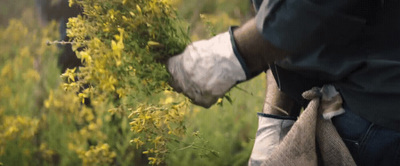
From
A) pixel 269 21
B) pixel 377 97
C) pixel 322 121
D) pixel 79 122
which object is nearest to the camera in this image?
pixel 269 21

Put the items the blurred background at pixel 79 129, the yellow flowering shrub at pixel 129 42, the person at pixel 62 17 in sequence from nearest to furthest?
the yellow flowering shrub at pixel 129 42 → the person at pixel 62 17 → the blurred background at pixel 79 129

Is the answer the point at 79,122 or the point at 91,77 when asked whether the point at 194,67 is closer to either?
the point at 91,77

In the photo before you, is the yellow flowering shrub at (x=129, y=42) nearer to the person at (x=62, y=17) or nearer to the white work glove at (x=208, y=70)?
the white work glove at (x=208, y=70)

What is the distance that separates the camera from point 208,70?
0.97 metres

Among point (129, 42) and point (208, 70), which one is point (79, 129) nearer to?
point (129, 42)

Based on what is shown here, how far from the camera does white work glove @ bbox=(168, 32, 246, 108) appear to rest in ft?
3.15

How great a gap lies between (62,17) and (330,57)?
3.97 feet

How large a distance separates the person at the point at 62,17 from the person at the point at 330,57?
638 mm

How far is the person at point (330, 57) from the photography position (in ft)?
2.97

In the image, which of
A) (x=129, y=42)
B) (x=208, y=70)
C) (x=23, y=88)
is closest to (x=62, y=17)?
(x=129, y=42)

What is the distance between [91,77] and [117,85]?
7cm

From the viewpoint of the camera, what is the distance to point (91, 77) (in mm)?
1035

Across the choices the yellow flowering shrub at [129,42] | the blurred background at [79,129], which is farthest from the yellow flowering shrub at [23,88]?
the yellow flowering shrub at [129,42]

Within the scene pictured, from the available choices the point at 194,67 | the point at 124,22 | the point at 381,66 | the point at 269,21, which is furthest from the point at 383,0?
the point at 124,22
